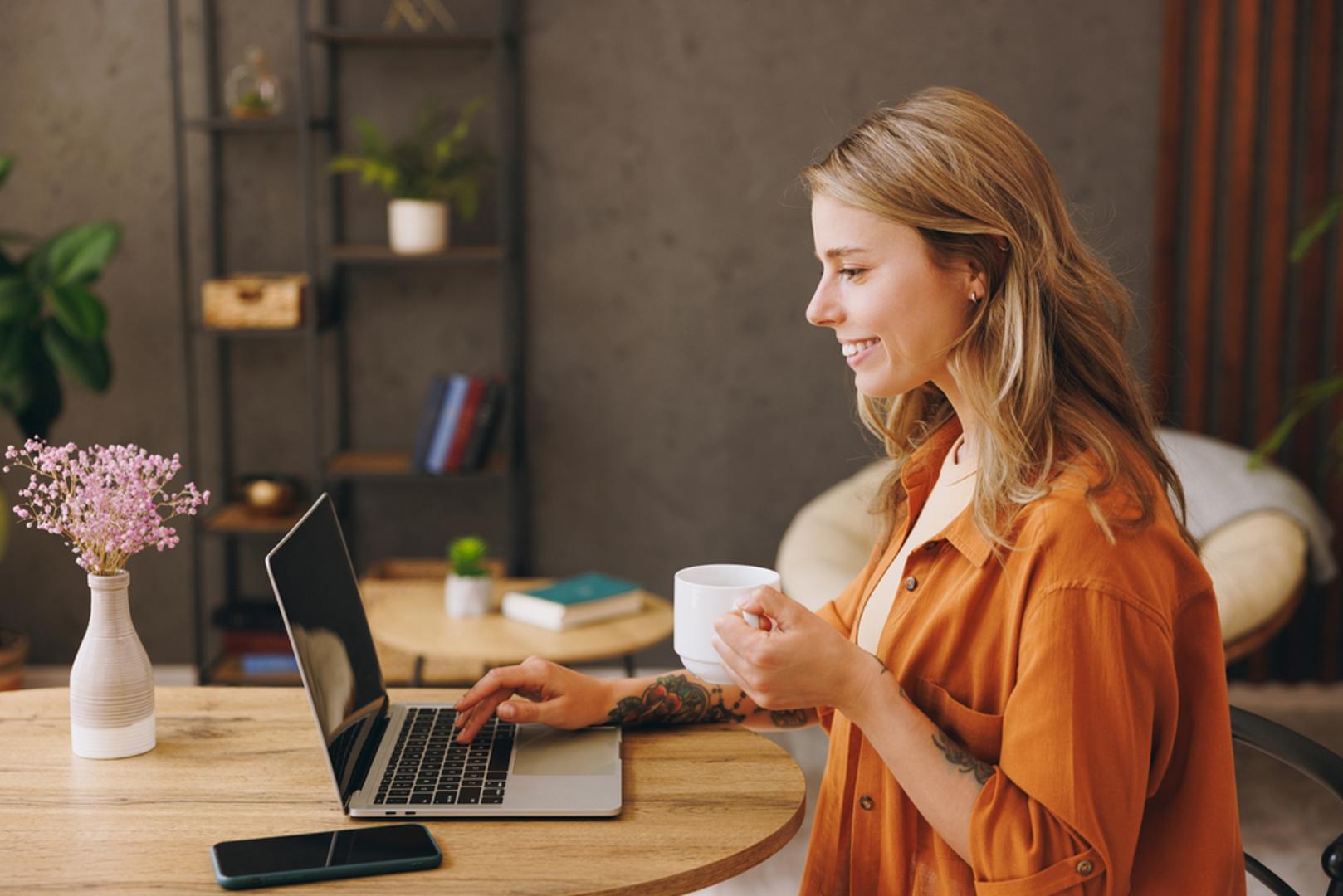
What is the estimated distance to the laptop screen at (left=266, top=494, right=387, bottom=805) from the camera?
3.89ft

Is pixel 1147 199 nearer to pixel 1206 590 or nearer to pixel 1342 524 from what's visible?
pixel 1342 524

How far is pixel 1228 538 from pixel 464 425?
1.98 metres

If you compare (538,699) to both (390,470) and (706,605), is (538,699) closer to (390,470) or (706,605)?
(706,605)

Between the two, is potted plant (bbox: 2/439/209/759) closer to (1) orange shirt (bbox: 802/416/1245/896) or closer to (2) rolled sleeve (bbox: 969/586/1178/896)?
(1) orange shirt (bbox: 802/416/1245/896)

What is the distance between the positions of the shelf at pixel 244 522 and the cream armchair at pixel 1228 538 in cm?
136

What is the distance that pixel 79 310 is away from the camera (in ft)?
10.8

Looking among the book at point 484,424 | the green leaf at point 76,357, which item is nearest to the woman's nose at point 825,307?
the book at point 484,424

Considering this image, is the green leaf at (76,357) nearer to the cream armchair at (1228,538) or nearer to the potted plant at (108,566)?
the cream armchair at (1228,538)

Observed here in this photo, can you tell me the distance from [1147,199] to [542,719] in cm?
294

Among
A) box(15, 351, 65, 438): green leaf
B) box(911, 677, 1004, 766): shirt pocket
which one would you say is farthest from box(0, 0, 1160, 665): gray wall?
box(911, 677, 1004, 766): shirt pocket

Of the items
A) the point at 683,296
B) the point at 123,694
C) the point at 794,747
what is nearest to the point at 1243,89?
the point at 683,296

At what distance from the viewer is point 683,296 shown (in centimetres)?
381

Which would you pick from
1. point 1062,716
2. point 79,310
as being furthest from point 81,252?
point 1062,716

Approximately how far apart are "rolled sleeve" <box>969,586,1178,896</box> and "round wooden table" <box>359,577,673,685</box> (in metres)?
1.56
